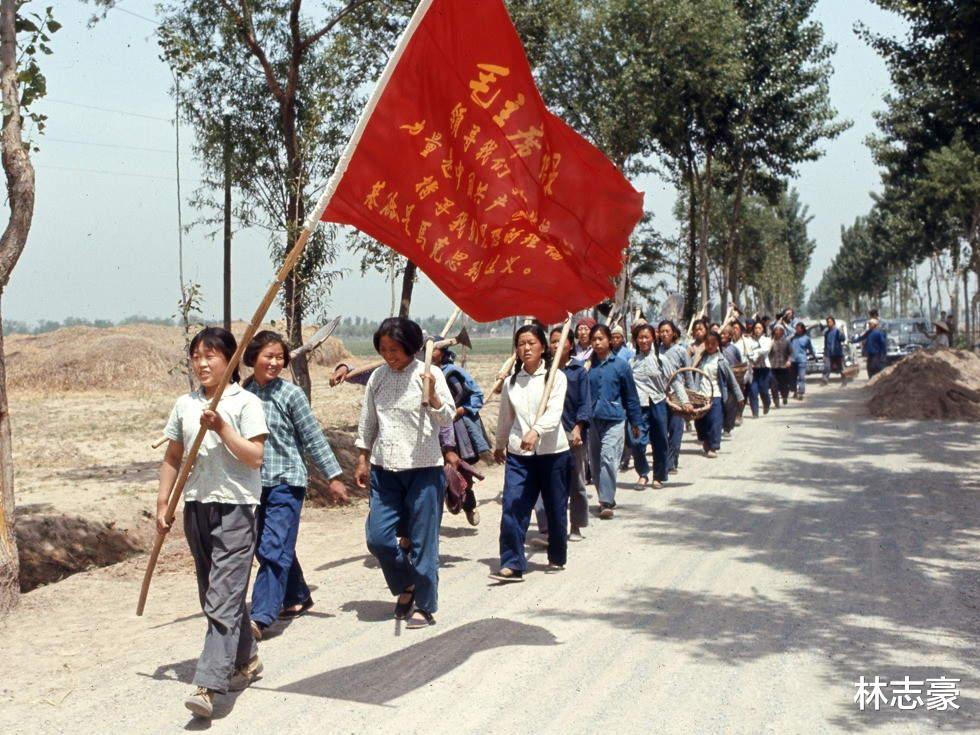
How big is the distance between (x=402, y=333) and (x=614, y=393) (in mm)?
4202

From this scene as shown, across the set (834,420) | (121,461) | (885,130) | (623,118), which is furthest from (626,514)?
(885,130)

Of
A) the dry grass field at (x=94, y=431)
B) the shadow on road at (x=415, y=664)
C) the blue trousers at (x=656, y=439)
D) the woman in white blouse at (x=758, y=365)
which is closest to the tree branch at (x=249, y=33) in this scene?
the dry grass field at (x=94, y=431)

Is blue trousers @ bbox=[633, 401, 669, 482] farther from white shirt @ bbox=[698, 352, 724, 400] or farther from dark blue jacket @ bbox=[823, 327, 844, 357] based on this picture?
dark blue jacket @ bbox=[823, 327, 844, 357]

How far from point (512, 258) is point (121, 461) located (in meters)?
10.8

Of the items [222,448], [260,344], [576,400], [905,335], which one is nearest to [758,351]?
[576,400]

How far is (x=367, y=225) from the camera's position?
5383 millimetres

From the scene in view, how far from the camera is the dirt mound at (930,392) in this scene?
19844 mm

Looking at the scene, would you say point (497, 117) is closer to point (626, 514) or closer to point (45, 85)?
point (45, 85)

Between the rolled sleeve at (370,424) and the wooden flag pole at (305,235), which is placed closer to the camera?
the wooden flag pole at (305,235)

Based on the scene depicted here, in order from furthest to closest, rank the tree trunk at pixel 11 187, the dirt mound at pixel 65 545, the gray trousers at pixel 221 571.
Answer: the dirt mound at pixel 65 545, the tree trunk at pixel 11 187, the gray trousers at pixel 221 571

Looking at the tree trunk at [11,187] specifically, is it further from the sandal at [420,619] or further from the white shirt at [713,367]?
the white shirt at [713,367]

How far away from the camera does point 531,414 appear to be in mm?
7773

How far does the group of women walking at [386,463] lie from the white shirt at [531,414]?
0.01 metres

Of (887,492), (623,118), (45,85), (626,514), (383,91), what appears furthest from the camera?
(623,118)
